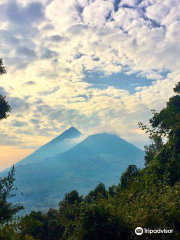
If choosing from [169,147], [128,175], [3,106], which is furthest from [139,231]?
[128,175]

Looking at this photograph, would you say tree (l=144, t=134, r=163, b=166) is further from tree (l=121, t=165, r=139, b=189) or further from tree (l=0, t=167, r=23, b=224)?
tree (l=0, t=167, r=23, b=224)

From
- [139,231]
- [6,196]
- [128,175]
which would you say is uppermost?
[128,175]

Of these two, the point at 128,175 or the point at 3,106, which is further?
the point at 128,175

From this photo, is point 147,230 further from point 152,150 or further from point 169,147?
point 152,150

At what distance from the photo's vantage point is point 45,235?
49719 mm

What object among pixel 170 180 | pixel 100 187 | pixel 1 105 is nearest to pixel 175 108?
pixel 170 180

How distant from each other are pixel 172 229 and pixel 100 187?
136ft

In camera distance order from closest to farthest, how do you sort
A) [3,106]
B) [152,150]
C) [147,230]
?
[147,230], [3,106], [152,150]

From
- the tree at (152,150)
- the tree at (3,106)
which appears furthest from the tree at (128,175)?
the tree at (3,106)

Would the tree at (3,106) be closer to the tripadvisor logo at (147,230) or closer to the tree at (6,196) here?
the tree at (6,196)

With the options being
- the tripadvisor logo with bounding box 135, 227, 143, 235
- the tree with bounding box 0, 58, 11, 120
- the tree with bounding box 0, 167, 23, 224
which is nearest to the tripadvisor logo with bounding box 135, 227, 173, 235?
the tripadvisor logo with bounding box 135, 227, 143, 235

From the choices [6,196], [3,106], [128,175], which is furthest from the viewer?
[128,175]

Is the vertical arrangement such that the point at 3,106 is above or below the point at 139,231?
above

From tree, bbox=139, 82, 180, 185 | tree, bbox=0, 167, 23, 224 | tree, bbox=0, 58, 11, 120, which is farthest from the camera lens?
tree, bbox=139, 82, 180, 185
